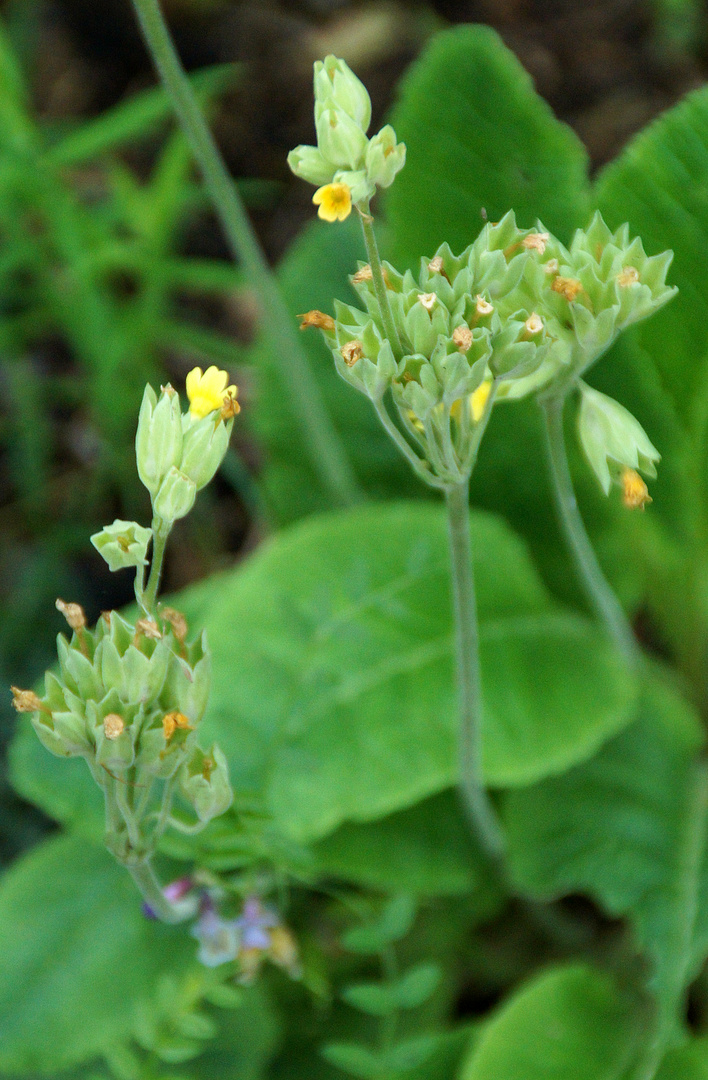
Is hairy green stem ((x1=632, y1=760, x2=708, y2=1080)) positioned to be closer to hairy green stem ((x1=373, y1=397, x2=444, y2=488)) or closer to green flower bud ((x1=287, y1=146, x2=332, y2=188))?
hairy green stem ((x1=373, y1=397, x2=444, y2=488))

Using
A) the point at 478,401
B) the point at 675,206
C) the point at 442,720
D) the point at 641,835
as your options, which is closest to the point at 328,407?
the point at 442,720

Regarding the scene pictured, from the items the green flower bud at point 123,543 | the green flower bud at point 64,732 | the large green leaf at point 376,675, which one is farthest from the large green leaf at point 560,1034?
the green flower bud at point 123,543

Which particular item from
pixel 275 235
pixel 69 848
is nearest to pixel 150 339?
pixel 275 235

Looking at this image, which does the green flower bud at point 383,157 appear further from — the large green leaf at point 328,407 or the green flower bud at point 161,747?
the large green leaf at point 328,407

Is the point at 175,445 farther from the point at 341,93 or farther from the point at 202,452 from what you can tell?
the point at 341,93

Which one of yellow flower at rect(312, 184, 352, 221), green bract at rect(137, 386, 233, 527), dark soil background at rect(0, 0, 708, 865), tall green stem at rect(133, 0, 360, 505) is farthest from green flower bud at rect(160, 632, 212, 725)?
dark soil background at rect(0, 0, 708, 865)

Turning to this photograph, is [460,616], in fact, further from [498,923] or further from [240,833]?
[498,923]
